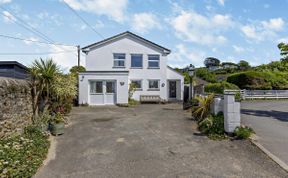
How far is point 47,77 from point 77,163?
5657 millimetres

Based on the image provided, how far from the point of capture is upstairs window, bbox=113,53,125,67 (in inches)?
957

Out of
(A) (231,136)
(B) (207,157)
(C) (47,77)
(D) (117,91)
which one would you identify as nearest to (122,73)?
(D) (117,91)

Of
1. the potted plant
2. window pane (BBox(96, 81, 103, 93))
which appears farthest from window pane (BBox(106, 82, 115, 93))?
the potted plant

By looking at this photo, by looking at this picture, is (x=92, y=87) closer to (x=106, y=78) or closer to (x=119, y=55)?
(x=106, y=78)

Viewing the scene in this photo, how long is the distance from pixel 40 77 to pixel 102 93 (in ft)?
35.5

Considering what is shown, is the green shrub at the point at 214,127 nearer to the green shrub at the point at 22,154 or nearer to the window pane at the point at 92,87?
the green shrub at the point at 22,154

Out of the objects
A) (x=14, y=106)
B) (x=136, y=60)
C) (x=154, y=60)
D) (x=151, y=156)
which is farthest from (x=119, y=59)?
(x=151, y=156)

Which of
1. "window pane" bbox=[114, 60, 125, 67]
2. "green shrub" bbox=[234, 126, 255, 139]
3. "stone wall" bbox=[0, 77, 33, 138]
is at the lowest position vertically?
"green shrub" bbox=[234, 126, 255, 139]

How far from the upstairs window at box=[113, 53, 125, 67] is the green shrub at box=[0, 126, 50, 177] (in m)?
15.9

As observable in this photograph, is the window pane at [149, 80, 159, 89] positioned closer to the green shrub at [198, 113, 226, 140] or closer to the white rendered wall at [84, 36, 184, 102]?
the white rendered wall at [84, 36, 184, 102]

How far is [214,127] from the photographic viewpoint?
31.5 feet

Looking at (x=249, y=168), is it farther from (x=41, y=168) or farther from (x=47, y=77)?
(x=47, y=77)

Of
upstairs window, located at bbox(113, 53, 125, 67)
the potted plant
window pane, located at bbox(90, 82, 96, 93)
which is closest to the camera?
the potted plant

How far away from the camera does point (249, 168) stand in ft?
20.2
